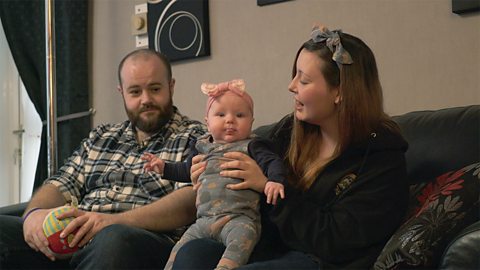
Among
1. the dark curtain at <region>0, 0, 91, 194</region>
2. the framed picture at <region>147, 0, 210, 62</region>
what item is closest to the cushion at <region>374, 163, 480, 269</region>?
the framed picture at <region>147, 0, 210, 62</region>

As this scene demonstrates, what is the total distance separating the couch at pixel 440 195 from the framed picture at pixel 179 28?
1379mm

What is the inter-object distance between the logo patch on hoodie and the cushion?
0.67 ft

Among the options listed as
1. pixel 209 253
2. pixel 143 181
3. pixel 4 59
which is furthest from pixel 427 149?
pixel 4 59

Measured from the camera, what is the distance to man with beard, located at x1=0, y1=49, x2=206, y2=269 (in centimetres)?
207

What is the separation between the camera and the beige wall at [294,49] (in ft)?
8.26

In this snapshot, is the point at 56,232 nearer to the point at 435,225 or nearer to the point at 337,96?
the point at 337,96

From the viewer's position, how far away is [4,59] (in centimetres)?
402

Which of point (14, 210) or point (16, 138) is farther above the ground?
point (16, 138)

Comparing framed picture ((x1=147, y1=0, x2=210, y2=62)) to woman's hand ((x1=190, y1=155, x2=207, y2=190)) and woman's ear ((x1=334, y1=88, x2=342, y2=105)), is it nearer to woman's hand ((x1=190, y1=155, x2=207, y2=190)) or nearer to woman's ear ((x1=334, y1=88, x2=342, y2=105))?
woman's hand ((x1=190, y1=155, x2=207, y2=190))

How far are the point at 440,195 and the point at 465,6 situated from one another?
103cm

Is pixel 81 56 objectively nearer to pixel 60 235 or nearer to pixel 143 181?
pixel 143 181

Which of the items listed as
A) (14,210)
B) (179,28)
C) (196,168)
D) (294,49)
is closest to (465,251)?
(196,168)

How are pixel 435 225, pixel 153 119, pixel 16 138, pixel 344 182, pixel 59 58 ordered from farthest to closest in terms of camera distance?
pixel 16 138 < pixel 59 58 < pixel 153 119 < pixel 344 182 < pixel 435 225

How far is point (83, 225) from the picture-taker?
84.9 inches
